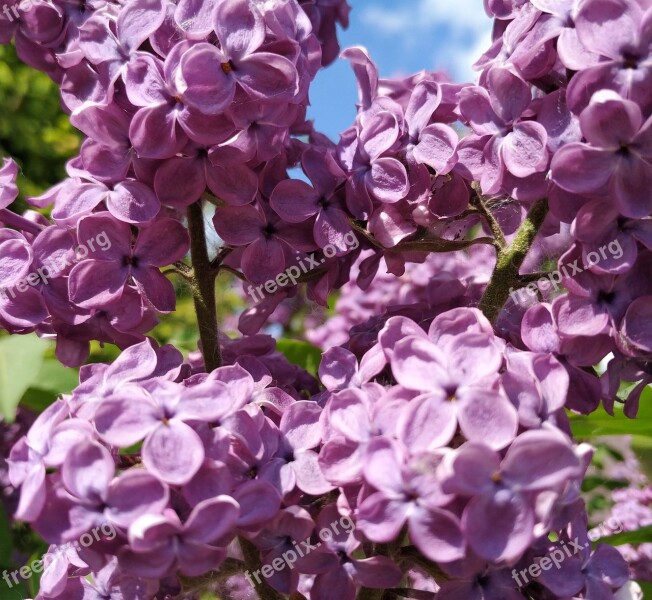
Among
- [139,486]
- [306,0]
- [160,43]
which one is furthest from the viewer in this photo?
[306,0]

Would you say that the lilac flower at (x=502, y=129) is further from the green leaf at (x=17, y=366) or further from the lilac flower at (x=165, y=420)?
the green leaf at (x=17, y=366)

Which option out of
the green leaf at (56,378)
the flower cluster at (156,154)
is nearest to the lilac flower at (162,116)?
the flower cluster at (156,154)

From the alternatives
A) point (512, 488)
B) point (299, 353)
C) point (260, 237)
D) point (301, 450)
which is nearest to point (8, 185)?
point (260, 237)

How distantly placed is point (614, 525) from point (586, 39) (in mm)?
960

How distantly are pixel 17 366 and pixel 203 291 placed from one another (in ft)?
0.62

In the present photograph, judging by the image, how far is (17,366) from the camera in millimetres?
594

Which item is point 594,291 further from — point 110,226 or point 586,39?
point 110,226

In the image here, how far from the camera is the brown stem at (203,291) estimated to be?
0.72 meters

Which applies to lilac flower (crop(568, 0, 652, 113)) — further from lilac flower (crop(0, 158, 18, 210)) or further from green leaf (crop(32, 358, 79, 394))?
green leaf (crop(32, 358, 79, 394))

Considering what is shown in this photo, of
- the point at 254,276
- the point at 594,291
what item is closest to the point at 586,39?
the point at 594,291

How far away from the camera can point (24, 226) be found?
70 centimetres

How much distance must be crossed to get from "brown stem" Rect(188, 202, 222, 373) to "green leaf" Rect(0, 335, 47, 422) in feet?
0.50

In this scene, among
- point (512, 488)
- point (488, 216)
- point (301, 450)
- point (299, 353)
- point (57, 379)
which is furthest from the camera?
point (299, 353)

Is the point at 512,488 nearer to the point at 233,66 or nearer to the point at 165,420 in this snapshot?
the point at 165,420
